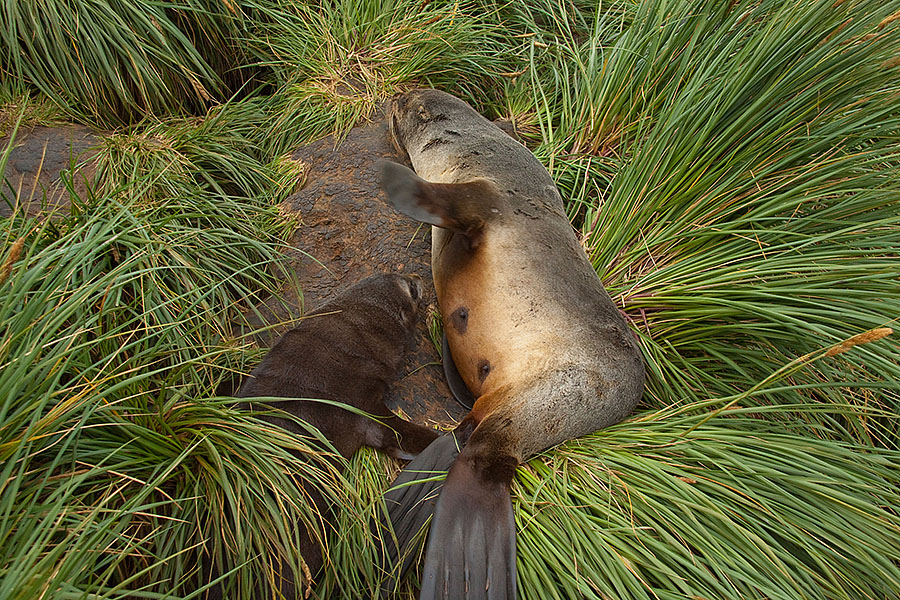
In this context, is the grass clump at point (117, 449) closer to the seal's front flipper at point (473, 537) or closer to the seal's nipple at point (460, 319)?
the seal's front flipper at point (473, 537)

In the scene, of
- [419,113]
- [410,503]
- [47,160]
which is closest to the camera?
[410,503]

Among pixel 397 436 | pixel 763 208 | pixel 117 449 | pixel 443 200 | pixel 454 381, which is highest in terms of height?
pixel 117 449

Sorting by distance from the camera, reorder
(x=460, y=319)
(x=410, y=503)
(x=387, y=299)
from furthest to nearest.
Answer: (x=387, y=299) → (x=460, y=319) → (x=410, y=503)

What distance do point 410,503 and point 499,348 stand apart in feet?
2.53

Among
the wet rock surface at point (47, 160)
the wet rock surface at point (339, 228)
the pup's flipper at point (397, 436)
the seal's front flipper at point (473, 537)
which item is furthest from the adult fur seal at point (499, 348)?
the wet rock surface at point (47, 160)

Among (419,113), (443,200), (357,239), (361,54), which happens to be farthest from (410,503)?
(361,54)

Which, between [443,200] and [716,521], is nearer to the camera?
[716,521]

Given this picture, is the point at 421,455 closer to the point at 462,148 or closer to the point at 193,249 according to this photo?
the point at 193,249

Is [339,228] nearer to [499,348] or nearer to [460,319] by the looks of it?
[460,319]

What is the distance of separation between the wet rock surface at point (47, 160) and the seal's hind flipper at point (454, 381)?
6.10 feet

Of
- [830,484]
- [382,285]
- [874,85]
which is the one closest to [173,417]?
[382,285]

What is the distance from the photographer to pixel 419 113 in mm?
3965

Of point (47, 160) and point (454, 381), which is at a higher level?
point (47, 160)

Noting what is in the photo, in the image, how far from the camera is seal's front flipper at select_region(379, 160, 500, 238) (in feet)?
9.27
